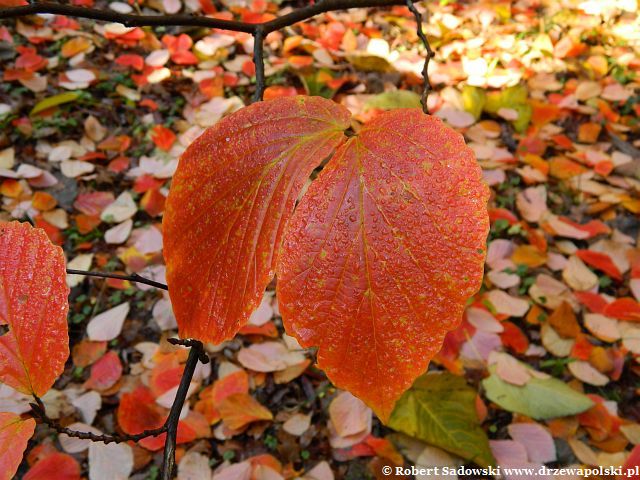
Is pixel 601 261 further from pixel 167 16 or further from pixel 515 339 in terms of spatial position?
pixel 167 16

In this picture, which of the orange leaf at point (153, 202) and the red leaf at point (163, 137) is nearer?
the orange leaf at point (153, 202)

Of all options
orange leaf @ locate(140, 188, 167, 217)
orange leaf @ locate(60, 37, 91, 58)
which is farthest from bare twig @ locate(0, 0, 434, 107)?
orange leaf @ locate(60, 37, 91, 58)

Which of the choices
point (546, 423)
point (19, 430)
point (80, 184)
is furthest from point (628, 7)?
point (19, 430)

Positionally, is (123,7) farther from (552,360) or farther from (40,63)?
(552,360)

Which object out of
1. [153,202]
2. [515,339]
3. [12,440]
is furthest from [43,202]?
[515,339]

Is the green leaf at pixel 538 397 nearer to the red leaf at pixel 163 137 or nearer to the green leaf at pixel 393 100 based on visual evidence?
the green leaf at pixel 393 100

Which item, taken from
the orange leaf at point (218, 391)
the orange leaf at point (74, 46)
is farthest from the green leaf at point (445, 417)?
the orange leaf at point (74, 46)
